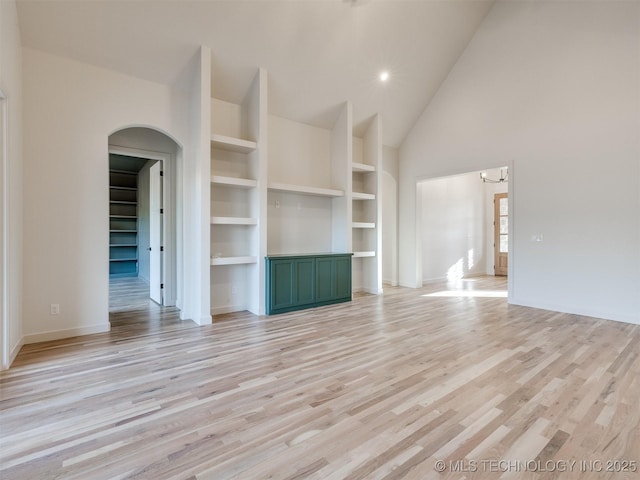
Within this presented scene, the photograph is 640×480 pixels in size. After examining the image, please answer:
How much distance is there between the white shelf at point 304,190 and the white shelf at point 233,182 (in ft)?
1.07

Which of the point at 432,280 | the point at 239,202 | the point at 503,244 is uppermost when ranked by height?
the point at 239,202

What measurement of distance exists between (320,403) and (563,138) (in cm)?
528

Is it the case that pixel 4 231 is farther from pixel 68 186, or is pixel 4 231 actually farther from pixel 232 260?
pixel 232 260

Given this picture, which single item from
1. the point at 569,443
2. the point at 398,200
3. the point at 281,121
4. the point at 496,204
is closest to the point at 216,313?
the point at 281,121

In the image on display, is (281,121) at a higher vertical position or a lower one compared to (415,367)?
higher

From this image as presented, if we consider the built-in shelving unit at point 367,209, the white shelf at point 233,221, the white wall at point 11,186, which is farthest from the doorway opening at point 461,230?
the white wall at point 11,186

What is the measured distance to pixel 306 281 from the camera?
5148mm

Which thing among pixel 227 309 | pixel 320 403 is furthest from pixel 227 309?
pixel 320 403

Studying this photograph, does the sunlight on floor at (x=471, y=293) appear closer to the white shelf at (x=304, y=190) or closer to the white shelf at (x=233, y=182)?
the white shelf at (x=304, y=190)

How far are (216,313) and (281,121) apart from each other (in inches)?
137

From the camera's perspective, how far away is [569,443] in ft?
6.04

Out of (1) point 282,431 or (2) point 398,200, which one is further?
(2) point 398,200

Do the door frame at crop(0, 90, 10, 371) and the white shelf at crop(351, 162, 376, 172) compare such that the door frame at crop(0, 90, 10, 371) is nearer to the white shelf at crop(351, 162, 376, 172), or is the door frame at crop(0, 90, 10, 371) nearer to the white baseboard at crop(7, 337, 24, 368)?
the white baseboard at crop(7, 337, 24, 368)

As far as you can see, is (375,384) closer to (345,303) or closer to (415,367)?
(415,367)
